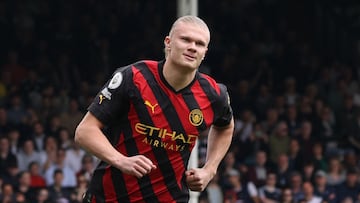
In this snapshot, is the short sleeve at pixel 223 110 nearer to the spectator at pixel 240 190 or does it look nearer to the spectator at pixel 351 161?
the spectator at pixel 240 190

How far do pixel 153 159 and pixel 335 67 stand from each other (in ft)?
42.6

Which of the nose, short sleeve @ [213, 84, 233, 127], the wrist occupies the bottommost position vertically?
the wrist

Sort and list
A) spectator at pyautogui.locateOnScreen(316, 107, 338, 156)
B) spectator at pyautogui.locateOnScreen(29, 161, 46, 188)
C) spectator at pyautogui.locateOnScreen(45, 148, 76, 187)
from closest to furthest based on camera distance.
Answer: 1. spectator at pyautogui.locateOnScreen(29, 161, 46, 188)
2. spectator at pyautogui.locateOnScreen(45, 148, 76, 187)
3. spectator at pyautogui.locateOnScreen(316, 107, 338, 156)

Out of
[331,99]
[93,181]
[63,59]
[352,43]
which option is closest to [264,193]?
[331,99]

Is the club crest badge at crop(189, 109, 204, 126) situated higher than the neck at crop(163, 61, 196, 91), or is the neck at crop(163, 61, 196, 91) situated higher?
the neck at crop(163, 61, 196, 91)

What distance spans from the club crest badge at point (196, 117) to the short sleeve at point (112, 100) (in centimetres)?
37

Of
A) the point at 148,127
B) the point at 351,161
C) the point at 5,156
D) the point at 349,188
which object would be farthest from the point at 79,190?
the point at 148,127

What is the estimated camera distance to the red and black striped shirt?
5.19 m

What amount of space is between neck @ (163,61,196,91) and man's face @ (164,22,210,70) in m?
0.06

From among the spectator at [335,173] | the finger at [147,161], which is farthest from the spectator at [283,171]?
the finger at [147,161]

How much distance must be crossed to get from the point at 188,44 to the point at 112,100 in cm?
50

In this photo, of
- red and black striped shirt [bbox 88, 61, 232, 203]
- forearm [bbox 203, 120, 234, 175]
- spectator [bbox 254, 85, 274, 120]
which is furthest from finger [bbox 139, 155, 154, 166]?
spectator [bbox 254, 85, 274, 120]

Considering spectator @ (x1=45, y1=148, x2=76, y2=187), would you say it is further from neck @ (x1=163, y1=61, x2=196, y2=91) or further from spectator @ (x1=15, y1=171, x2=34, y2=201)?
neck @ (x1=163, y1=61, x2=196, y2=91)

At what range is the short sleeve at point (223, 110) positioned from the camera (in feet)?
17.9
